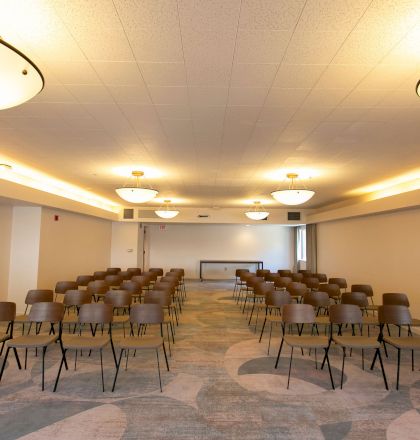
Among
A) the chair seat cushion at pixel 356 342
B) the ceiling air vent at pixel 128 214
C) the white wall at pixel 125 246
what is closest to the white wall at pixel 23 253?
the ceiling air vent at pixel 128 214

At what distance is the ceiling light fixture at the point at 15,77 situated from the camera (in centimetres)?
194

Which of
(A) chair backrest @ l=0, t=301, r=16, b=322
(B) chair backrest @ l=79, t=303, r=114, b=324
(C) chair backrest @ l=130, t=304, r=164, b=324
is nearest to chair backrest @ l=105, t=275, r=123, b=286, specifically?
(A) chair backrest @ l=0, t=301, r=16, b=322

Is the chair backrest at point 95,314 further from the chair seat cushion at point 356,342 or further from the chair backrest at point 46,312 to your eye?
the chair seat cushion at point 356,342

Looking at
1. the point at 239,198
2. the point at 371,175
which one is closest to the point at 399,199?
the point at 371,175

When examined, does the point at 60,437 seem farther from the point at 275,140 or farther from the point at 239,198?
the point at 239,198

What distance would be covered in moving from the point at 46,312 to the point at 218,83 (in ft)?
12.5

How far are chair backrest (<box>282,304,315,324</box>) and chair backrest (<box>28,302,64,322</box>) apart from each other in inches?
A: 127

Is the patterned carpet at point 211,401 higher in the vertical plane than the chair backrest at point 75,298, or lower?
lower

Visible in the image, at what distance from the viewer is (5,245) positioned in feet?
26.5

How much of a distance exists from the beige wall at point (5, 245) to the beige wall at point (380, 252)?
976 centimetres

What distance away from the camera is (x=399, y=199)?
7289 millimetres

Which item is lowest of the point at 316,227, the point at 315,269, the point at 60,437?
the point at 60,437

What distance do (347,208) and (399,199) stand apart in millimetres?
2605

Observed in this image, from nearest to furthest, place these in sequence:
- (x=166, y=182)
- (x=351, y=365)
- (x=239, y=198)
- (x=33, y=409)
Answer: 1. (x=33, y=409)
2. (x=351, y=365)
3. (x=166, y=182)
4. (x=239, y=198)
